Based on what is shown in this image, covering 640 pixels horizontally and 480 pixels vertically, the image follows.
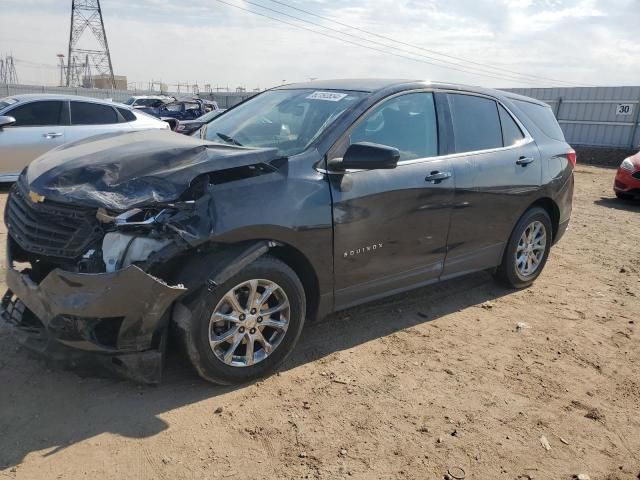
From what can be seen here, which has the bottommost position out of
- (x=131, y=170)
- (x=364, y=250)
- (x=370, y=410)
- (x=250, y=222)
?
(x=370, y=410)

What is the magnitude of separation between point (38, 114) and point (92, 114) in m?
0.81

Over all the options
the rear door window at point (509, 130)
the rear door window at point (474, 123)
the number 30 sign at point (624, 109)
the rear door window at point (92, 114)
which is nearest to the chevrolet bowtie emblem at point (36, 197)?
the rear door window at point (474, 123)

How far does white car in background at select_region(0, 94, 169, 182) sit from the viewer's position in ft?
27.0

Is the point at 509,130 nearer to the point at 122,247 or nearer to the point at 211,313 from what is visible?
the point at 211,313

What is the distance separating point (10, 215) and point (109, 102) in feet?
21.1

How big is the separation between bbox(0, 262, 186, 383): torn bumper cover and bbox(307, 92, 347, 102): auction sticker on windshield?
75.3 inches

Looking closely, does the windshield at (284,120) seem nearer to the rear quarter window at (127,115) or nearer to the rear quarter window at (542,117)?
the rear quarter window at (542,117)

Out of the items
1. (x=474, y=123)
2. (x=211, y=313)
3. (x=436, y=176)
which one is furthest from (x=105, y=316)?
(x=474, y=123)

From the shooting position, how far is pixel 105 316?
2818mm

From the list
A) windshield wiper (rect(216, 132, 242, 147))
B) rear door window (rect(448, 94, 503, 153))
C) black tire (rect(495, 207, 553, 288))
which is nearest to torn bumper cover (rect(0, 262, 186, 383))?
windshield wiper (rect(216, 132, 242, 147))

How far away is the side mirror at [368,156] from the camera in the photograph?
335 centimetres

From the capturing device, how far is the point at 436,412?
3.16 meters

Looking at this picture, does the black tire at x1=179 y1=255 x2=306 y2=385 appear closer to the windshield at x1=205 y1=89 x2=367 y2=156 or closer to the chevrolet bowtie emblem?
the windshield at x1=205 y1=89 x2=367 y2=156

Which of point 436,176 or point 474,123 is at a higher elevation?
point 474,123
